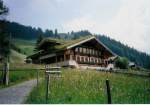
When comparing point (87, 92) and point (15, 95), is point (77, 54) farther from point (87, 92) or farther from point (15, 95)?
point (15, 95)

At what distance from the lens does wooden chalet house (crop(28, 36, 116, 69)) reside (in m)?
20.0

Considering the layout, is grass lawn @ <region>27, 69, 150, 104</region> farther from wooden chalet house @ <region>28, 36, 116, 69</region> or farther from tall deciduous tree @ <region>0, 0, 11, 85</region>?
wooden chalet house @ <region>28, 36, 116, 69</region>

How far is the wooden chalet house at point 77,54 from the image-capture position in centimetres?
2003

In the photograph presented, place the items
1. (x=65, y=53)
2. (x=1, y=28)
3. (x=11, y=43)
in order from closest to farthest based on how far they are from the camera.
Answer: (x=1, y=28) → (x=11, y=43) → (x=65, y=53)

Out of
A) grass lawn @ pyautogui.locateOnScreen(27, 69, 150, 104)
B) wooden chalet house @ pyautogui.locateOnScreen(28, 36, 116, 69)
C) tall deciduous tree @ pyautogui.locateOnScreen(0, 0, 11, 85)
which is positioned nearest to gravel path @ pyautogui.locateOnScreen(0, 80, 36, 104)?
grass lawn @ pyautogui.locateOnScreen(27, 69, 150, 104)

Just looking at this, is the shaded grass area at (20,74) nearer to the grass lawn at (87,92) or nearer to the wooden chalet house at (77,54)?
the grass lawn at (87,92)

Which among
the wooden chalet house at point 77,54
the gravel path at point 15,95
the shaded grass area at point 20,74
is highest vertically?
the wooden chalet house at point 77,54

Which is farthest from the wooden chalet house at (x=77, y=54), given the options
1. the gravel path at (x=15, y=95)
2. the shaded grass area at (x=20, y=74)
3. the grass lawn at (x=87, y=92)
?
the gravel path at (x=15, y=95)

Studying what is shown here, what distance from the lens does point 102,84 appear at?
1224 centimetres

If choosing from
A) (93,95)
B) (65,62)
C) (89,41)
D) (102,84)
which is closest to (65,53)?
(65,62)

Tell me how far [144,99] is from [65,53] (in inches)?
514

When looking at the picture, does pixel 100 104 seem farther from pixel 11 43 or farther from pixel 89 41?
pixel 89 41

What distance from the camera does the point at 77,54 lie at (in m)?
24.1

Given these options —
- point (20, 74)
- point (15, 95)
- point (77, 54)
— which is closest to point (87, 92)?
point (15, 95)
